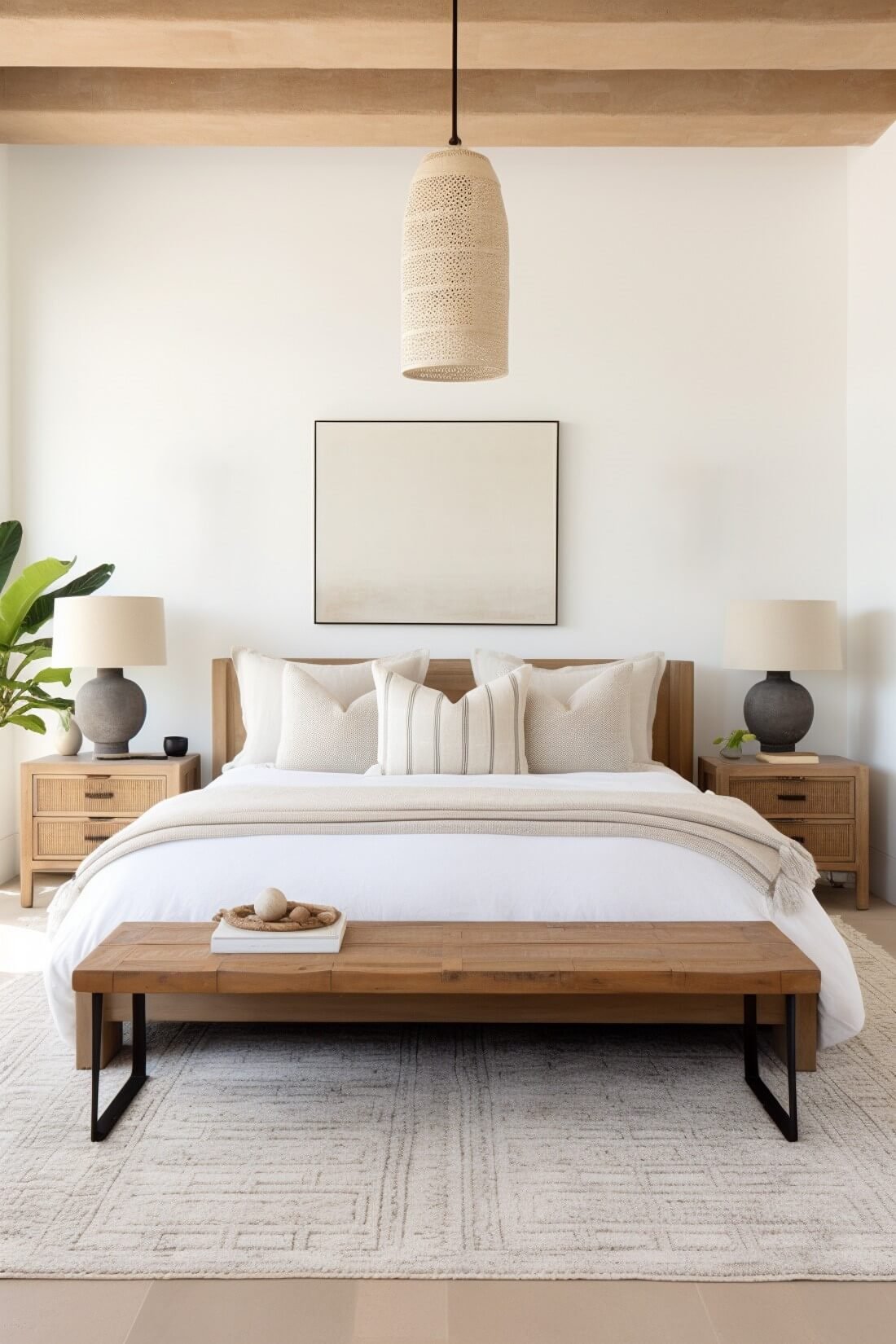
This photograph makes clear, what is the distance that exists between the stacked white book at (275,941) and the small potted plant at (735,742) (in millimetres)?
2725

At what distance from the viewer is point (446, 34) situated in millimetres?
3814

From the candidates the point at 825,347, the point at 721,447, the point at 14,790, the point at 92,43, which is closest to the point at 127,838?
the point at 14,790

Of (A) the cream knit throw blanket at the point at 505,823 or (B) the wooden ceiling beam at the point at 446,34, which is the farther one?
(B) the wooden ceiling beam at the point at 446,34

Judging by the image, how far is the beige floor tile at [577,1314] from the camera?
182 centimetres

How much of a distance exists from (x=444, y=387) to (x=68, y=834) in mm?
2572

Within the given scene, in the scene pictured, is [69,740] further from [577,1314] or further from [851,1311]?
[851,1311]

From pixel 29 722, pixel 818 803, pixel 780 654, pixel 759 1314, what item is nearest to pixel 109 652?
pixel 29 722

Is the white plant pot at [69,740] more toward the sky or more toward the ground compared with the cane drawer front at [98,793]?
more toward the sky

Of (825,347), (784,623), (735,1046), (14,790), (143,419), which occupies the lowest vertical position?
(735,1046)

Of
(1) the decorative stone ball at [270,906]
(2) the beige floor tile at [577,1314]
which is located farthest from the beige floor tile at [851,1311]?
(1) the decorative stone ball at [270,906]

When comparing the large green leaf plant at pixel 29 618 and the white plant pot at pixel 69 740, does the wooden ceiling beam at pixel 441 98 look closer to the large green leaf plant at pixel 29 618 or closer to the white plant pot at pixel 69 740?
the large green leaf plant at pixel 29 618

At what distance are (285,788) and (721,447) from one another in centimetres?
281

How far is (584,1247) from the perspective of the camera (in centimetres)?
206

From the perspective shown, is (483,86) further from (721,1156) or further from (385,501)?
(721,1156)
